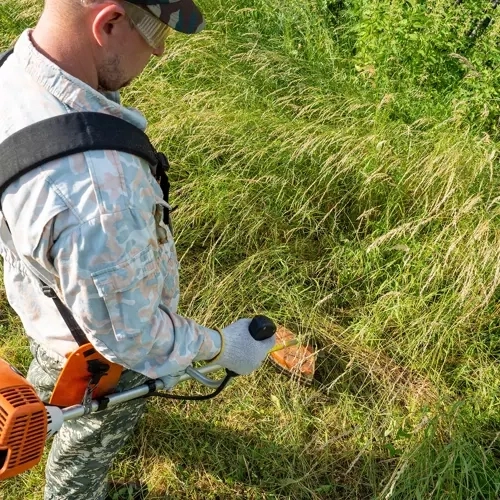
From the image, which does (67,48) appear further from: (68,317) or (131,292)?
(68,317)

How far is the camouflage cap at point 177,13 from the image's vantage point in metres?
1.40

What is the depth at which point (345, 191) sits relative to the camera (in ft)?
11.2

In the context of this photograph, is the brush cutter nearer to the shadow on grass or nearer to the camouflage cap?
the camouflage cap

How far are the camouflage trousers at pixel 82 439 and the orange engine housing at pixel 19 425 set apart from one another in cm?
32

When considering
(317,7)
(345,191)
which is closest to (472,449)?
(345,191)

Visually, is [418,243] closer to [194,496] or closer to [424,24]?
[424,24]

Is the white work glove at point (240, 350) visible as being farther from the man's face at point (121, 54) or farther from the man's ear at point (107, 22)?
the man's ear at point (107, 22)

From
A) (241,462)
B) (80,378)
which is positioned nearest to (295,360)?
(241,462)

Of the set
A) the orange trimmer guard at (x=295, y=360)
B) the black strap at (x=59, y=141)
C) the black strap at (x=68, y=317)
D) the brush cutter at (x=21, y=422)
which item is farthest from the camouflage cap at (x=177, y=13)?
the orange trimmer guard at (x=295, y=360)

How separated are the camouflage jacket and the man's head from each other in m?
0.07

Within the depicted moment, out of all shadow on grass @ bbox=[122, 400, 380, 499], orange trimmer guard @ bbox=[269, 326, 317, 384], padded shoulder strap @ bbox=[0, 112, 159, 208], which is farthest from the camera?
orange trimmer guard @ bbox=[269, 326, 317, 384]

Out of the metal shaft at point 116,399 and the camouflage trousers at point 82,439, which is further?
the camouflage trousers at point 82,439

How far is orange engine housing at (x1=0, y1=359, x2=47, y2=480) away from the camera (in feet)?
5.02

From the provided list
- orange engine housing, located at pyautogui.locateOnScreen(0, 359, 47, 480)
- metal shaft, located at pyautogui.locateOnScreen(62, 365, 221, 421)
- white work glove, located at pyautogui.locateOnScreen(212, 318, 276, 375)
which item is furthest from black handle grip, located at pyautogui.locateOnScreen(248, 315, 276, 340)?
orange engine housing, located at pyautogui.locateOnScreen(0, 359, 47, 480)
